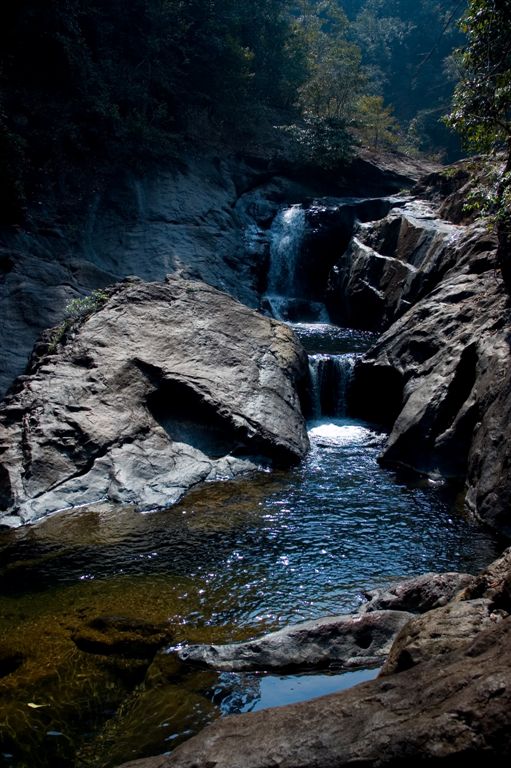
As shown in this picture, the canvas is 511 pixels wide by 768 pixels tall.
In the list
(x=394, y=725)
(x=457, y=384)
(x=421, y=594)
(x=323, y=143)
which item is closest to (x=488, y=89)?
(x=457, y=384)

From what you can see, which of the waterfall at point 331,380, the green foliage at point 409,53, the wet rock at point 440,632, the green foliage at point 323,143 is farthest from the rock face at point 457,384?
the green foliage at point 409,53

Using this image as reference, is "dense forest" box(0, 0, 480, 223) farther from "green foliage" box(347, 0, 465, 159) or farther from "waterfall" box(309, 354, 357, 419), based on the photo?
"green foliage" box(347, 0, 465, 159)

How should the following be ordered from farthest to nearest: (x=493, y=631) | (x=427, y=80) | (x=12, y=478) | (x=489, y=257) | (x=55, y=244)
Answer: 1. (x=427, y=80)
2. (x=55, y=244)
3. (x=489, y=257)
4. (x=12, y=478)
5. (x=493, y=631)

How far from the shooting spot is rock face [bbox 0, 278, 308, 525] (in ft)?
31.9

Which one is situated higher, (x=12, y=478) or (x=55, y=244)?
(x=55, y=244)

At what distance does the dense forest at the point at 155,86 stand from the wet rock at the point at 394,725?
14.9m

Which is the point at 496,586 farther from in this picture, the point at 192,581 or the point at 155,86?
the point at 155,86

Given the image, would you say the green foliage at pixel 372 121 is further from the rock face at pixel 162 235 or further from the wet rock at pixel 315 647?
the wet rock at pixel 315 647

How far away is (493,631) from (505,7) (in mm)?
13098

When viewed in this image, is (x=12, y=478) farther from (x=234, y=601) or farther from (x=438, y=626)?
(x=438, y=626)

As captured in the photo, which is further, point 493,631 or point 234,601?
point 234,601

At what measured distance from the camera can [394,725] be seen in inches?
112

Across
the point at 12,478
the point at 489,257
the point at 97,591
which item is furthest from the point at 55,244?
the point at 97,591

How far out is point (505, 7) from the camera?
38.9 ft
